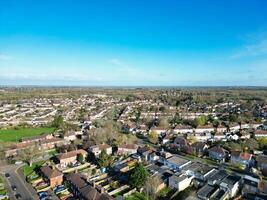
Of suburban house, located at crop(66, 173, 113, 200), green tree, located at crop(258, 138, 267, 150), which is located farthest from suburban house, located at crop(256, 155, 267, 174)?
suburban house, located at crop(66, 173, 113, 200)

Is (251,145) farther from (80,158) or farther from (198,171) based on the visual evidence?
(80,158)

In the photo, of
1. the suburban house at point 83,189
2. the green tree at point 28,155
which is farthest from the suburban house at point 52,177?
the green tree at point 28,155

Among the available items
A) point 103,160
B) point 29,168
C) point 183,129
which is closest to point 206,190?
point 103,160

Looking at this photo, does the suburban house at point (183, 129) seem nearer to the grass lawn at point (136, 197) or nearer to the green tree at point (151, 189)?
the green tree at point (151, 189)

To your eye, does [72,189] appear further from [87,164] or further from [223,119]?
[223,119]

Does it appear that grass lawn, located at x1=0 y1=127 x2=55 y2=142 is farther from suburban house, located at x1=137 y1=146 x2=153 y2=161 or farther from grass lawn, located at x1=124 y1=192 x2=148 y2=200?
grass lawn, located at x1=124 y1=192 x2=148 y2=200
